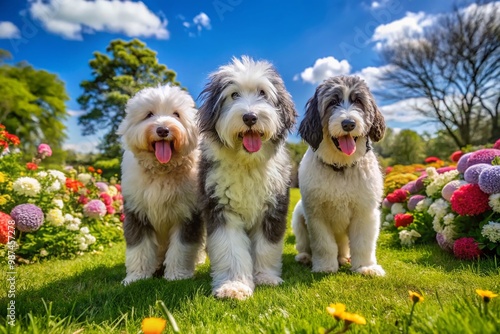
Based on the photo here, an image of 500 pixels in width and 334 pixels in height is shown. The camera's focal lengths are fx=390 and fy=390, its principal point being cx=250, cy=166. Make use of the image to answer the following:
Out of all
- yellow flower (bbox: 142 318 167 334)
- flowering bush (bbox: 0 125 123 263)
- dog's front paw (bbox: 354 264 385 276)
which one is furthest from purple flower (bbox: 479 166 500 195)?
flowering bush (bbox: 0 125 123 263)

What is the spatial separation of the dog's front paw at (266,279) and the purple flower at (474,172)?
2.61 meters

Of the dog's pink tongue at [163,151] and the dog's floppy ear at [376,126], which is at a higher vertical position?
the dog's floppy ear at [376,126]

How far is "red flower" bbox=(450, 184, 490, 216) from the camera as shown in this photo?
4281mm

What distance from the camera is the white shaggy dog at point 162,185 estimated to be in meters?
3.75

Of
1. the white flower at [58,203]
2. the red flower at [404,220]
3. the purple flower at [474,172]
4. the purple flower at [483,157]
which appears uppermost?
the purple flower at [483,157]

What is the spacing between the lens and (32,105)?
32938 mm

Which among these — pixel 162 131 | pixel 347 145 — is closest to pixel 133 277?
pixel 162 131

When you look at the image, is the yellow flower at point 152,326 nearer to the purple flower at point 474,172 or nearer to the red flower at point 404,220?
the purple flower at point 474,172

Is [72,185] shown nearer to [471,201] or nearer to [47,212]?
[47,212]

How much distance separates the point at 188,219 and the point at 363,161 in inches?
72.5

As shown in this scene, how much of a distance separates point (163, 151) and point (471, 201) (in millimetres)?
3361

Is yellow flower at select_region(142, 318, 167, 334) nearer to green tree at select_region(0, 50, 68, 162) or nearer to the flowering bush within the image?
the flowering bush

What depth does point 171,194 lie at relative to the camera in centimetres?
381

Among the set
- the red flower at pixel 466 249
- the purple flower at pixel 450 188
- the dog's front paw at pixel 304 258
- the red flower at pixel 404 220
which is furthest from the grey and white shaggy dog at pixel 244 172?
the red flower at pixel 404 220
